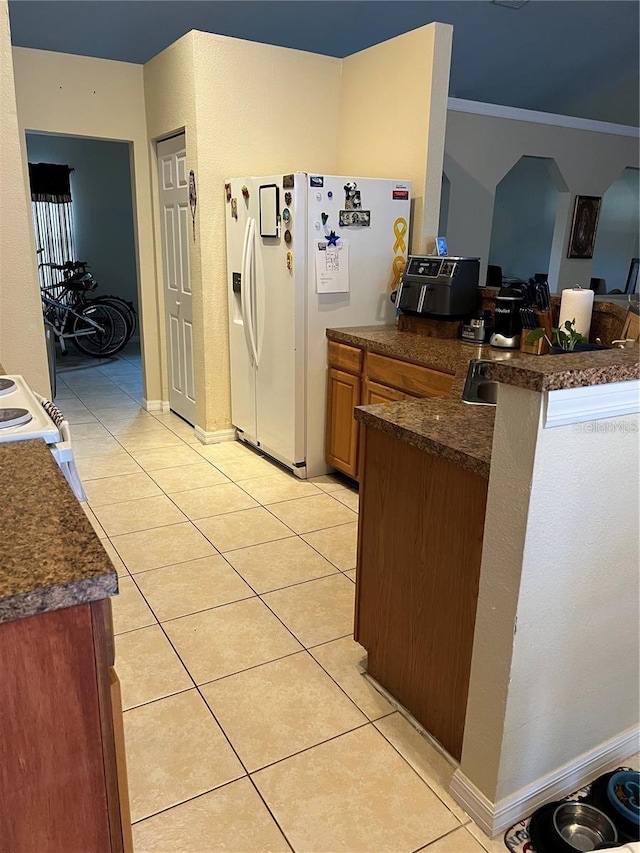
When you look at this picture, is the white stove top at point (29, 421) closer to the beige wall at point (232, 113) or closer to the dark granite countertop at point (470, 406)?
the dark granite countertop at point (470, 406)

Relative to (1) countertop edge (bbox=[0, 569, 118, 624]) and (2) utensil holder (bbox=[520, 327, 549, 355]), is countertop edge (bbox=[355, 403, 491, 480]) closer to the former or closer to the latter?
(1) countertop edge (bbox=[0, 569, 118, 624])

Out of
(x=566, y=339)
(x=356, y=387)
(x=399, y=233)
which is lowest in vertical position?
(x=356, y=387)

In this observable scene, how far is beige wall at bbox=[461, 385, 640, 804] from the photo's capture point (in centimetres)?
134

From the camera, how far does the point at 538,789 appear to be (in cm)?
161

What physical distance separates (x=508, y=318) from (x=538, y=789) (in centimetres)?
216

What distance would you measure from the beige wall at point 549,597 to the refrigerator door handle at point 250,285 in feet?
8.67

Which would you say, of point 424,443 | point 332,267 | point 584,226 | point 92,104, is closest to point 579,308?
point 332,267

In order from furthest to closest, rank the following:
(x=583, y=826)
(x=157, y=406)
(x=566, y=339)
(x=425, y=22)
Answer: (x=425, y=22) < (x=157, y=406) < (x=566, y=339) < (x=583, y=826)

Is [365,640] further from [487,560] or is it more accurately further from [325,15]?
[325,15]

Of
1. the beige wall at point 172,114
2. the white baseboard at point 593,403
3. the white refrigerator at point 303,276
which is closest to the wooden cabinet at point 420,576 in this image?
the white baseboard at point 593,403

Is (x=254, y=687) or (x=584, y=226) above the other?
(x=584, y=226)

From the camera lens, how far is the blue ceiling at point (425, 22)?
16.6 ft

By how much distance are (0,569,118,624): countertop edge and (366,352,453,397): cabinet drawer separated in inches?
85.4

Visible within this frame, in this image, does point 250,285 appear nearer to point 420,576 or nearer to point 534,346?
point 534,346
